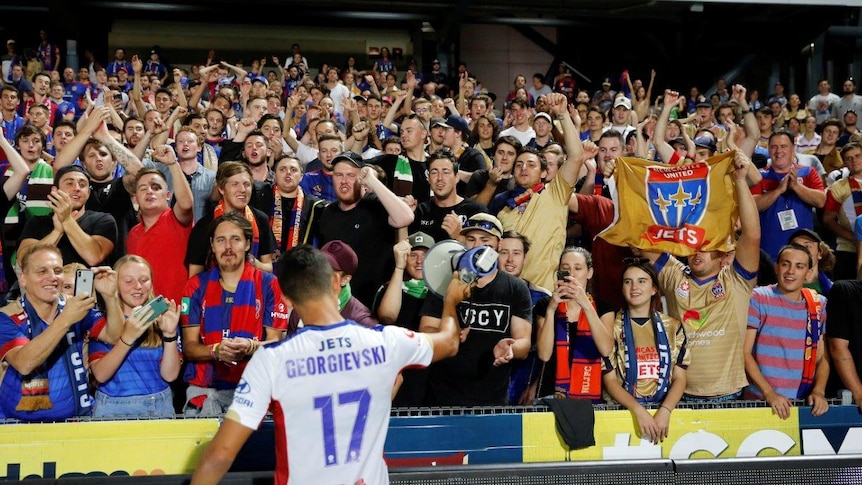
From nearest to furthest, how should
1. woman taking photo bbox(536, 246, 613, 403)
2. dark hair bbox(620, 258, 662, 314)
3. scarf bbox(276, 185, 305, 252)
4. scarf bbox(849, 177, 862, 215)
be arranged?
woman taking photo bbox(536, 246, 613, 403)
dark hair bbox(620, 258, 662, 314)
scarf bbox(276, 185, 305, 252)
scarf bbox(849, 177, 862, 215)

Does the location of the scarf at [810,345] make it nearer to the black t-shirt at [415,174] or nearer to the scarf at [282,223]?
the black t-shirt at [415,174]

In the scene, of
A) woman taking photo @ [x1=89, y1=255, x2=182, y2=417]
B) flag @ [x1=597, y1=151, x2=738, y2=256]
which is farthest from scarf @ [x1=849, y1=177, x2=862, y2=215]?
woman taking photo @ [x1=89, y1=255, x2=182, y2=417]

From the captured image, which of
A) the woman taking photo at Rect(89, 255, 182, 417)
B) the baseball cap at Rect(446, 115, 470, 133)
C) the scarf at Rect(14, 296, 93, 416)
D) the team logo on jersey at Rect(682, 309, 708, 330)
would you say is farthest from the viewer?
the baseball cap at Rect(446, 115, 470, 133)

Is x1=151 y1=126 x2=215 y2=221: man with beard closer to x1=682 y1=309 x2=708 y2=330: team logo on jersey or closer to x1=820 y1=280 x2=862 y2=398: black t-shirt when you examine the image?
x1=682 y1=309 x2=708 y2=330: team logo on jersey

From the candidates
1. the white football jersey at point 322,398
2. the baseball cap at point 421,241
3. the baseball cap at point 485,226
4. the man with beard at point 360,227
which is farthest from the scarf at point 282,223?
the white football jersey at point 322,398

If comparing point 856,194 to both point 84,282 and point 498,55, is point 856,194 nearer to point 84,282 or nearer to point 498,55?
point 84,282

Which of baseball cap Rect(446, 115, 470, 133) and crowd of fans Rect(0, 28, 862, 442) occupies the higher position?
baseball cap Rect(446, 115, 470, 133)

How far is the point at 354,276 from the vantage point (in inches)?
262

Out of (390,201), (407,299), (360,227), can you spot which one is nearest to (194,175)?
(360,227)

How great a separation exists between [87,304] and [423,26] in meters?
22.0

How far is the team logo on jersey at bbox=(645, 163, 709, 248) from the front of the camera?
7141 millimetres

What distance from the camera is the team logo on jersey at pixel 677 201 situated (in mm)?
7141

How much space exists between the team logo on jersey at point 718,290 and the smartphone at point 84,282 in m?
4.10

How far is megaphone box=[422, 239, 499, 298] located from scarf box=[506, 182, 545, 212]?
333 cm
